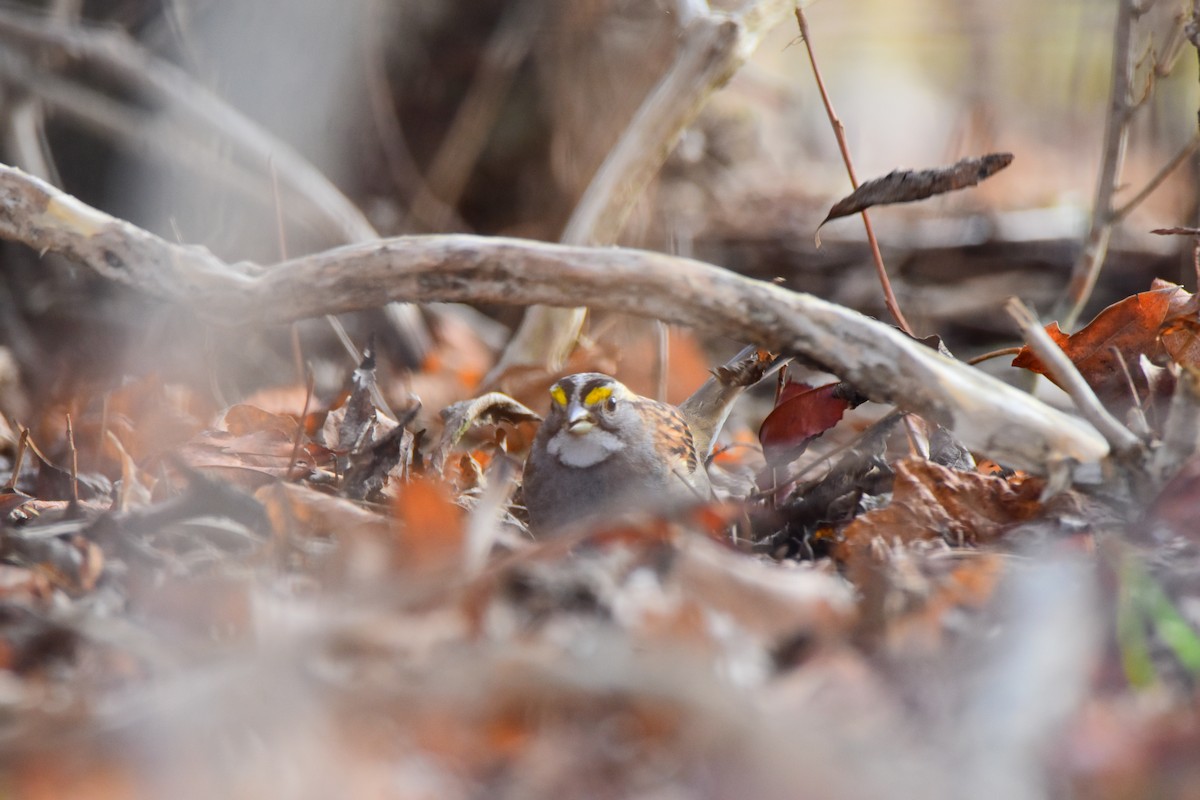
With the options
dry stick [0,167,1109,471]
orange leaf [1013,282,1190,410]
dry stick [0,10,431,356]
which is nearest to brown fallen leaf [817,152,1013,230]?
dry stick [0,167,1109,471]

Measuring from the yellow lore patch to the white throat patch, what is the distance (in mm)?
82

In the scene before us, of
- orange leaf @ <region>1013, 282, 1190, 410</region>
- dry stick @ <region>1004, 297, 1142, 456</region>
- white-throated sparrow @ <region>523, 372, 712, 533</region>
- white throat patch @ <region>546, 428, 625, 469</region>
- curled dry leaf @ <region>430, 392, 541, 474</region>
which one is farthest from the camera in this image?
white throat patch @ <region>546, 428, 625, 469</region>

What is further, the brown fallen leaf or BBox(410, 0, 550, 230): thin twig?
BBox(410, 0, 550, 230): thin twig

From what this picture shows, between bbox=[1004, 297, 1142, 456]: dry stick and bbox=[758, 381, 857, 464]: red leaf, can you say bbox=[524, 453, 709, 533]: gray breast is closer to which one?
bbox=[758, 381, 857, 464]: red leaf

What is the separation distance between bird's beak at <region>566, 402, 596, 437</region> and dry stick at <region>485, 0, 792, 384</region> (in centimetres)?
55

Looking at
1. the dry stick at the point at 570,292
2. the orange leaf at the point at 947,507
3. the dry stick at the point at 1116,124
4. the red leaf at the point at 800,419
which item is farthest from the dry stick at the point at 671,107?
the orange leaf at the point at 947,507

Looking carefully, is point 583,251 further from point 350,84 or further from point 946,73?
point 946,73

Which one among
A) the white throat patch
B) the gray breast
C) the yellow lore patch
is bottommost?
the gray breast

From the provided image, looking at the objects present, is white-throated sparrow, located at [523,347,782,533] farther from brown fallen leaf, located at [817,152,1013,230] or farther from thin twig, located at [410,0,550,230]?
thin twig, located at [410,0,550,230]

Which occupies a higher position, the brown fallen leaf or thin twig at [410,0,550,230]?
the brown fallen leaf

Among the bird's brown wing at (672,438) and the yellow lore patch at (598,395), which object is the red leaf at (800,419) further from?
the yellow lore patch at (598,395)

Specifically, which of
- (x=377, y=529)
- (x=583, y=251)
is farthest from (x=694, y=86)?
(x=377, y=529)

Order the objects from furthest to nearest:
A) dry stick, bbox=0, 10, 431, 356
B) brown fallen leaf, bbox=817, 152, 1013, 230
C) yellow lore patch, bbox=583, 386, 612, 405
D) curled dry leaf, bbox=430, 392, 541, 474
Result: dry stick, bbox=0, 10, 431, 356 → yellow lore patch, bbox=583, 386, 612, 405 → curled dry leaf, bbox=430, 392, 541, 474 → brown fallen leaf, bbox=817, 152, 1013, 230

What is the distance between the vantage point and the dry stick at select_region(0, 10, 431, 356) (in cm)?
425
